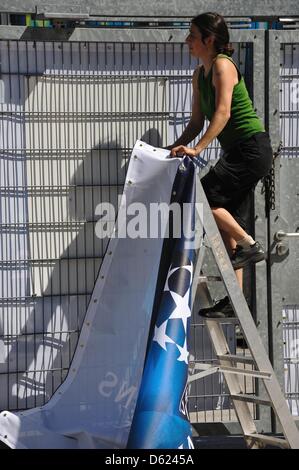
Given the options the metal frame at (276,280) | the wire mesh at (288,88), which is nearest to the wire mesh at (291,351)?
the metal frame at (276,280)

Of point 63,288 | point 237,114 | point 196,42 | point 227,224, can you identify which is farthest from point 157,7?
point 63,288

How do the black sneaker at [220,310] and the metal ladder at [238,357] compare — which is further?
the black sneaker at [220,310]

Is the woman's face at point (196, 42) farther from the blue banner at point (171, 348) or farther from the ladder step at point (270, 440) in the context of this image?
the ladder step at point (270, 440)

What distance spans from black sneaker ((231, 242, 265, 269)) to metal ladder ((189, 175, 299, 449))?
0.24 meters

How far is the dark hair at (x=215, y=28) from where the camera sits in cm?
527

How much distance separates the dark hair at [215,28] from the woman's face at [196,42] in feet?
0.08

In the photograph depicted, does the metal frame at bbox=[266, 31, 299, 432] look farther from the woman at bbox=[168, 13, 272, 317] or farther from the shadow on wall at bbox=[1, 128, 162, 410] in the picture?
the shadow on wall at bbox=[1, 128, 162, 410]

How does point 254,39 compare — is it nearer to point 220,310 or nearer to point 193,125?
point 193,125

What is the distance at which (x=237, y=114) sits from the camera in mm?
5402

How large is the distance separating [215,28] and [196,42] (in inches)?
5.0

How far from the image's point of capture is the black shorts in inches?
211

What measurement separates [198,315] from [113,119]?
1257 mm
